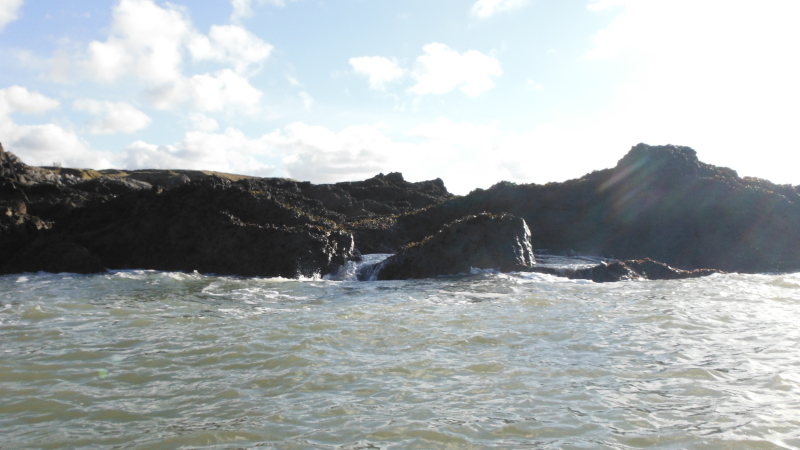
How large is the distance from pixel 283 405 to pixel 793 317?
7.53 metres

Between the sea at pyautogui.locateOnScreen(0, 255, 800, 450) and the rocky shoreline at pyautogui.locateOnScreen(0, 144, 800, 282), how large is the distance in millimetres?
3437

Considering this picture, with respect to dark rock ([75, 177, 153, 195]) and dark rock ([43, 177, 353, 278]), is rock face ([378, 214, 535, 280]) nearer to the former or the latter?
dark rock ([43, 177, 353, 278])

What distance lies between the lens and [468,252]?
43.2 feet

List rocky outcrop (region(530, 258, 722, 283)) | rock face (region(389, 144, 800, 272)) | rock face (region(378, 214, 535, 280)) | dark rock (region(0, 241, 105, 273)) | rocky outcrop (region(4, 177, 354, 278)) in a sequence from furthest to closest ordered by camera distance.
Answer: rock face (region(389, 144, 800, 272)), rock face (region(378, 214, 535, 280)), rocky outcrop (region(4, 177, 354, 278)), dark rock (region(0, 241, 105, 273)), rocky outcrop (region(530, 258, 722, 283))

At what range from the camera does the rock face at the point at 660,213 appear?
1617 centimetres

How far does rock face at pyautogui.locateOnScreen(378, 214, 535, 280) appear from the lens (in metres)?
12.9

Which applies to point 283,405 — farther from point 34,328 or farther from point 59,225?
point 59,225

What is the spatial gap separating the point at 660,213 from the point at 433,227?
25.5 ft

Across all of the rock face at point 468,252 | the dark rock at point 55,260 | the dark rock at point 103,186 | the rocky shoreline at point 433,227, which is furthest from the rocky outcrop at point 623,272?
the dark rock at point 103,186

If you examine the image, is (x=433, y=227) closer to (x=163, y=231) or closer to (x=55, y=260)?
(x=163, y=231)

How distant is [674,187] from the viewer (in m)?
17.9

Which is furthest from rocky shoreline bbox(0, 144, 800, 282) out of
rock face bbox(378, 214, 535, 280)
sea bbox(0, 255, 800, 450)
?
sea bbox(0, 255, 800, 450)

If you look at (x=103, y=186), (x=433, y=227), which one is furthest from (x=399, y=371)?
(x=103, y=186)

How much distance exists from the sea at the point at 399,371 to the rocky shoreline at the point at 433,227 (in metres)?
3.44
